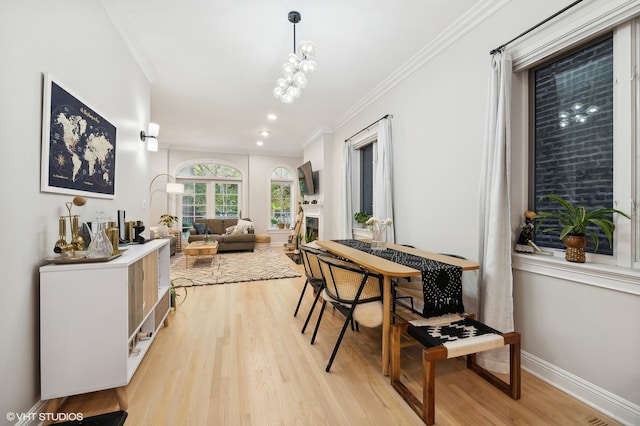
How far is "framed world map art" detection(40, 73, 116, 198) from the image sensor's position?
150 centimetres

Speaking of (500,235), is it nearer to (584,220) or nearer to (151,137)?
(584,220)

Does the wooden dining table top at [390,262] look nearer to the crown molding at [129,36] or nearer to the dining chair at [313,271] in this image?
the dining chair at [313,271]

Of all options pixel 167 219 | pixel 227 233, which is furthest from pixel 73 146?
pixel 227 233

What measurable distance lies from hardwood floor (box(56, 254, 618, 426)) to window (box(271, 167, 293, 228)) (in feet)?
18.8

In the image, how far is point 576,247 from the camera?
1.66m

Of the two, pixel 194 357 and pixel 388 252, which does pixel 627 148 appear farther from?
pixel 194 357

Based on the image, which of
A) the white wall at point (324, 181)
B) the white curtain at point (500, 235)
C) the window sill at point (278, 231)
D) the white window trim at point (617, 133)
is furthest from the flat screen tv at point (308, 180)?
the white window trim at point (617, 133)

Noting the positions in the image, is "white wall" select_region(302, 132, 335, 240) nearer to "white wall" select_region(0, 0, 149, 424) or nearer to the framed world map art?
the framed world map art

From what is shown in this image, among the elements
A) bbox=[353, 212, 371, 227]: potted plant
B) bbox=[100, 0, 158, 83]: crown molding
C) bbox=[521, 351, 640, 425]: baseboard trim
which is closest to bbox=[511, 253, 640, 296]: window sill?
bbox=[521, 351, 640, 425]: baseboard trim

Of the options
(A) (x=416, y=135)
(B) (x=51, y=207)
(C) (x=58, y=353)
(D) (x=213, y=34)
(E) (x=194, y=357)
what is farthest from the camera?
(A) (x=416, y=135)

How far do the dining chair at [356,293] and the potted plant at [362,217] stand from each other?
2317mm

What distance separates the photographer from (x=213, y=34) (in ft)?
8.29

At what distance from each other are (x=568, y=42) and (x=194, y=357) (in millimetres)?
3412

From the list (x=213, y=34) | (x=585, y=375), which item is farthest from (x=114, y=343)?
(x=585, y=375)
